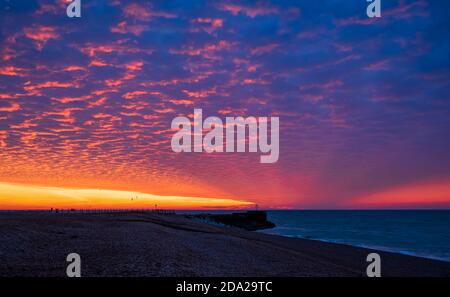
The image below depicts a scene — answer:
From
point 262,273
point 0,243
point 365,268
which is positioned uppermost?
point 0,243

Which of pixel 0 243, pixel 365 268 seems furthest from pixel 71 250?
pixel 365 268

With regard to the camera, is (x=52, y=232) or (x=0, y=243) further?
(x=52, y=232)

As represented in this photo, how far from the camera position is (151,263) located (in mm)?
18875

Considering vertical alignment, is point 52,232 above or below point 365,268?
above

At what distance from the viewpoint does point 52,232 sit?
92.0 feet
